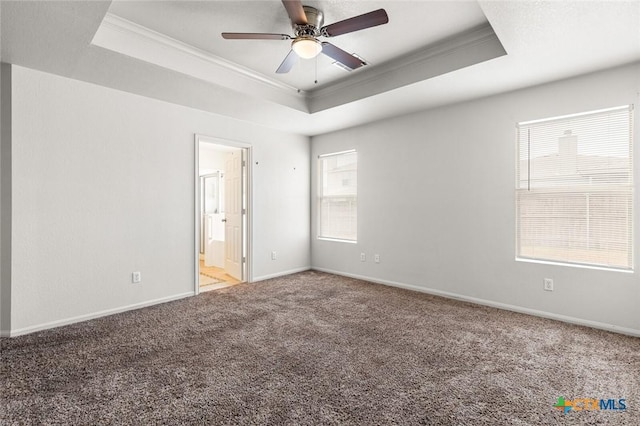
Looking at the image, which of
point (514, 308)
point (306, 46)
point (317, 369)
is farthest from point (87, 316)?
point (514, 308)

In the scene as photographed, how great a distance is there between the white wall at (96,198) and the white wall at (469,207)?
2.38 m

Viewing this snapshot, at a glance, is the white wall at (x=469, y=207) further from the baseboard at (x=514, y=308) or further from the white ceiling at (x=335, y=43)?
the white ceiling at (x=335, y=43)

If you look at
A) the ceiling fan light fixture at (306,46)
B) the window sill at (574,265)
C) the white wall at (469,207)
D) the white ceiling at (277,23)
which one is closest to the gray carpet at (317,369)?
the white wall at (469,207)

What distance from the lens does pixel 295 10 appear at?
212 cm

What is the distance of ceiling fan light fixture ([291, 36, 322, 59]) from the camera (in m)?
2.41

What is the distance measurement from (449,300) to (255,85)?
3465 mm

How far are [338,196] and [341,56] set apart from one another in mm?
2941

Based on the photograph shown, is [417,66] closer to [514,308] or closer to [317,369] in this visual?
[514,308]

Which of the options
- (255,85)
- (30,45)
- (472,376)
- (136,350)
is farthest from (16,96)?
(472,376)

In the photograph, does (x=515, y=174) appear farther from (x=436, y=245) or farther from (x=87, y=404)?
(x=87, y=404)

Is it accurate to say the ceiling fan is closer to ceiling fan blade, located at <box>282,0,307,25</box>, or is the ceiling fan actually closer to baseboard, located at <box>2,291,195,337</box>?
ceiling fan blade, located at <box>282,0,307,25</box>

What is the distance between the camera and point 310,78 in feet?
12.5

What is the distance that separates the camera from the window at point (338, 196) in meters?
5.18

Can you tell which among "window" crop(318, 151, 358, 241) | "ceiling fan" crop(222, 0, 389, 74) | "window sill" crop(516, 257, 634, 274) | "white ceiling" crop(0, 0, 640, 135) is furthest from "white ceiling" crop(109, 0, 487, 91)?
"window sill" crop(516, 257, 634, 274)
